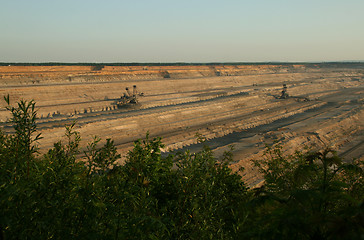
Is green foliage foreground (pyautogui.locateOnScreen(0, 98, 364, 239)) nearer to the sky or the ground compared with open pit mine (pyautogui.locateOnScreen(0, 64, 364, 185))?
nearer to the sky

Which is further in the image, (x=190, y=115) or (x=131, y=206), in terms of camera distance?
(x=190, y=115)

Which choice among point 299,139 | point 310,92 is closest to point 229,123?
point 299,139

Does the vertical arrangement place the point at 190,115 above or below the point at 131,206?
below

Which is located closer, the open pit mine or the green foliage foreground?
the green foliage foreground

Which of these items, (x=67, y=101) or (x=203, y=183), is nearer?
(x=203, y=183)

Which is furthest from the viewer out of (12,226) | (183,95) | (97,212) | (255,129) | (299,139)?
(183,95)

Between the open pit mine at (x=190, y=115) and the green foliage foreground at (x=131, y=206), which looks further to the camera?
the open pit mine at (x=190, y=115)

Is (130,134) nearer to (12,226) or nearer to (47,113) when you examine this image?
(47,113)

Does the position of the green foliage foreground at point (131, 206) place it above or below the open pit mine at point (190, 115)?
above
